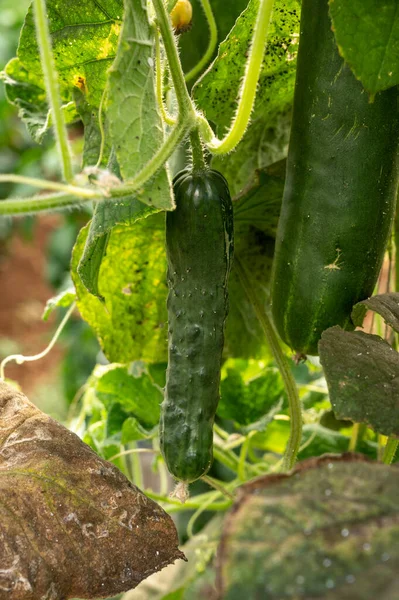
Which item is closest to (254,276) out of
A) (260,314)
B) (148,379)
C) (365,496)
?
(260,314)

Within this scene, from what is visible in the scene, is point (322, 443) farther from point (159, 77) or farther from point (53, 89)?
point (53, 89)

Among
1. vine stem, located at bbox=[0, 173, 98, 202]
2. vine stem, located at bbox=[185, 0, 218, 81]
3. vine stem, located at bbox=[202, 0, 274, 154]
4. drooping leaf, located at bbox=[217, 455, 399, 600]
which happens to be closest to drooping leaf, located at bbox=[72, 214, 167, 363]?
vine stem, located at bbox=[185, 0, 218, 81]

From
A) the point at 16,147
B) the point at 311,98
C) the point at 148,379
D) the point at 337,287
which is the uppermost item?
the point at 311,98

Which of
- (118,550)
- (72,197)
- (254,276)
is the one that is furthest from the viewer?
(254,276)

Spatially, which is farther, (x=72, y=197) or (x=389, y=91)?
(x=389, y=91)

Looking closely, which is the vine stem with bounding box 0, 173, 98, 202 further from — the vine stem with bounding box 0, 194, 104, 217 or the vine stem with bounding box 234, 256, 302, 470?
the vine stem with bounding box 234, 256, 302, 470

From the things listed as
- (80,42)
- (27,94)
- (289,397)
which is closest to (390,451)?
(289,397)

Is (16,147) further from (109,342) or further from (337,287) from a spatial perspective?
(337,287)
